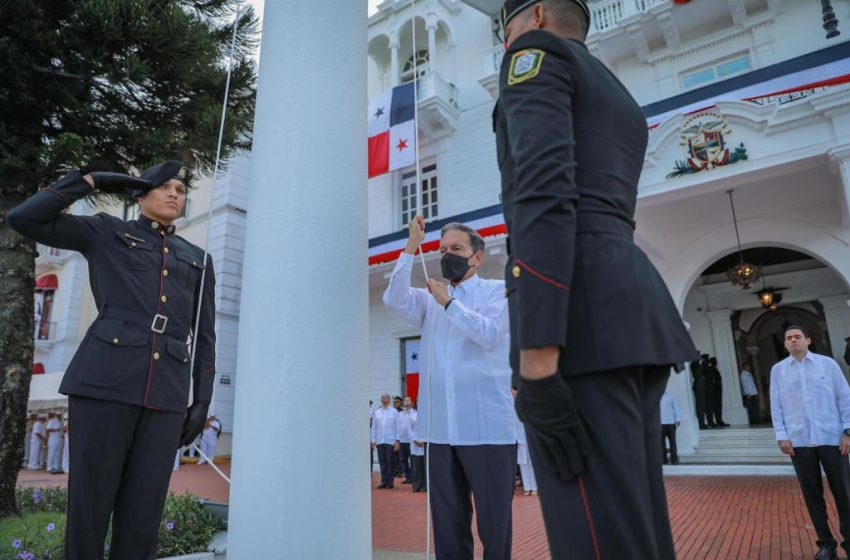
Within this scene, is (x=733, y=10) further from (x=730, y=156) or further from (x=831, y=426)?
(x=831, y=426)

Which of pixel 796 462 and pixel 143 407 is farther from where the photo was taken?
pixel 796 462

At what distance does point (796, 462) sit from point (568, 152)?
481cm

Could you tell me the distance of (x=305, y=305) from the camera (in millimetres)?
1761

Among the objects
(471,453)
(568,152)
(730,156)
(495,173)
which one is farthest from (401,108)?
(568,152)

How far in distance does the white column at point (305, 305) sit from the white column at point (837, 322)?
48.6 feet

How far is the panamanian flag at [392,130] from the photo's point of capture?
11156mm

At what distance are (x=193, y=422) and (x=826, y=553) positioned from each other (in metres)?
4.65

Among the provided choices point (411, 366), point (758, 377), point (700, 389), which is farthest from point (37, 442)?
point (758, 377)

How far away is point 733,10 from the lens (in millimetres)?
11266

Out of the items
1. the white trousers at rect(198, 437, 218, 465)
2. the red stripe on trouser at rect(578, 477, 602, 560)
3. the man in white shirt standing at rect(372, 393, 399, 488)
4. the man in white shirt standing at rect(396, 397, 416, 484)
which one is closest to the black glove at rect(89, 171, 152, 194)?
the red stripe on trouser at rect(578, 477, 602, 560)

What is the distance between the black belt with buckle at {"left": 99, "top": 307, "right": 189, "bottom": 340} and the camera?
2.44 meters

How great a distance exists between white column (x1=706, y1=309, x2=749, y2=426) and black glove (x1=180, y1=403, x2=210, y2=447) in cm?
1432

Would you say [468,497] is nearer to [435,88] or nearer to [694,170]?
[694,170]

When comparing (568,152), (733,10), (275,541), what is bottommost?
(275,541)
